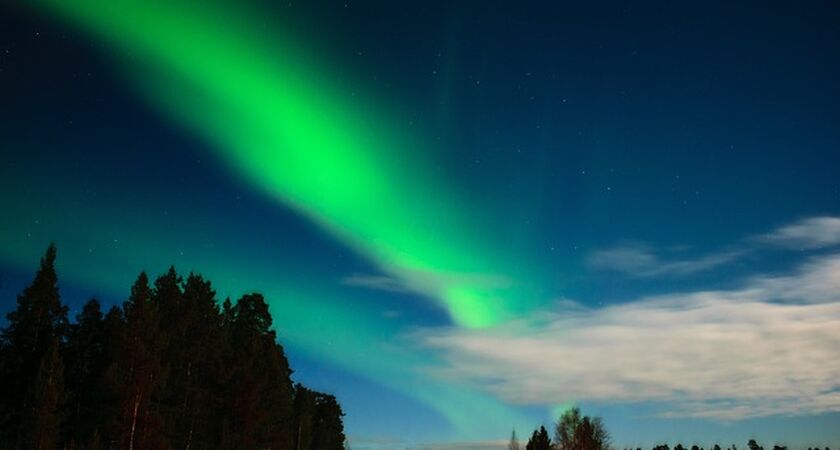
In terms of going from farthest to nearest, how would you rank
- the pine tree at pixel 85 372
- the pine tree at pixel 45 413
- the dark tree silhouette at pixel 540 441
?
the dark tree silhouette at pixel 540 441 → the pine tree at pixel 85 372 → the pine tree at pixel 45 413

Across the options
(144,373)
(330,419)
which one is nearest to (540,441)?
(330,419)

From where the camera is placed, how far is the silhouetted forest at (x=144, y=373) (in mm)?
47625

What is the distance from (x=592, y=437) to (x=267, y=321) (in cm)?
7812

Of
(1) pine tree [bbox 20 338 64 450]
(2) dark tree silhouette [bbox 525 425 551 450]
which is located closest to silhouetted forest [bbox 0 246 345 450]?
(1) pine tree [bbox 20 338 64 450]

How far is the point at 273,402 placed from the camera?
6956 cm

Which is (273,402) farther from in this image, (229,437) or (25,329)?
(25,329)

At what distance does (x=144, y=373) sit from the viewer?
4800 cm

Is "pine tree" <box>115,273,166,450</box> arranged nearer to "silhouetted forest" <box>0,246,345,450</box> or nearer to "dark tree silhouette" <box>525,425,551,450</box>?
"silhouetted forest" <box>0,246,345,450</box>

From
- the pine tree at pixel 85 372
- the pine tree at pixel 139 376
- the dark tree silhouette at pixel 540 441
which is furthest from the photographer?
the dark tree silhouette at pixel 540 441

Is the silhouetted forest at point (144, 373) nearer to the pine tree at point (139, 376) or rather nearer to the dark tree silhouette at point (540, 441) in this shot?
the pine tree at point (139, 376)

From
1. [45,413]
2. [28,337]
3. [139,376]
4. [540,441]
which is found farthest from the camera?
[540,441]

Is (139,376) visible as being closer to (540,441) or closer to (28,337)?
(28,337)

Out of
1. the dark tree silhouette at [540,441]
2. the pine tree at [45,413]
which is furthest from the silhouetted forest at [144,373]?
the dark tree silhouette at [540,441]

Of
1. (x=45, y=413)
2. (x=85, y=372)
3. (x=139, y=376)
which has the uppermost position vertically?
(x=85, y=372)
